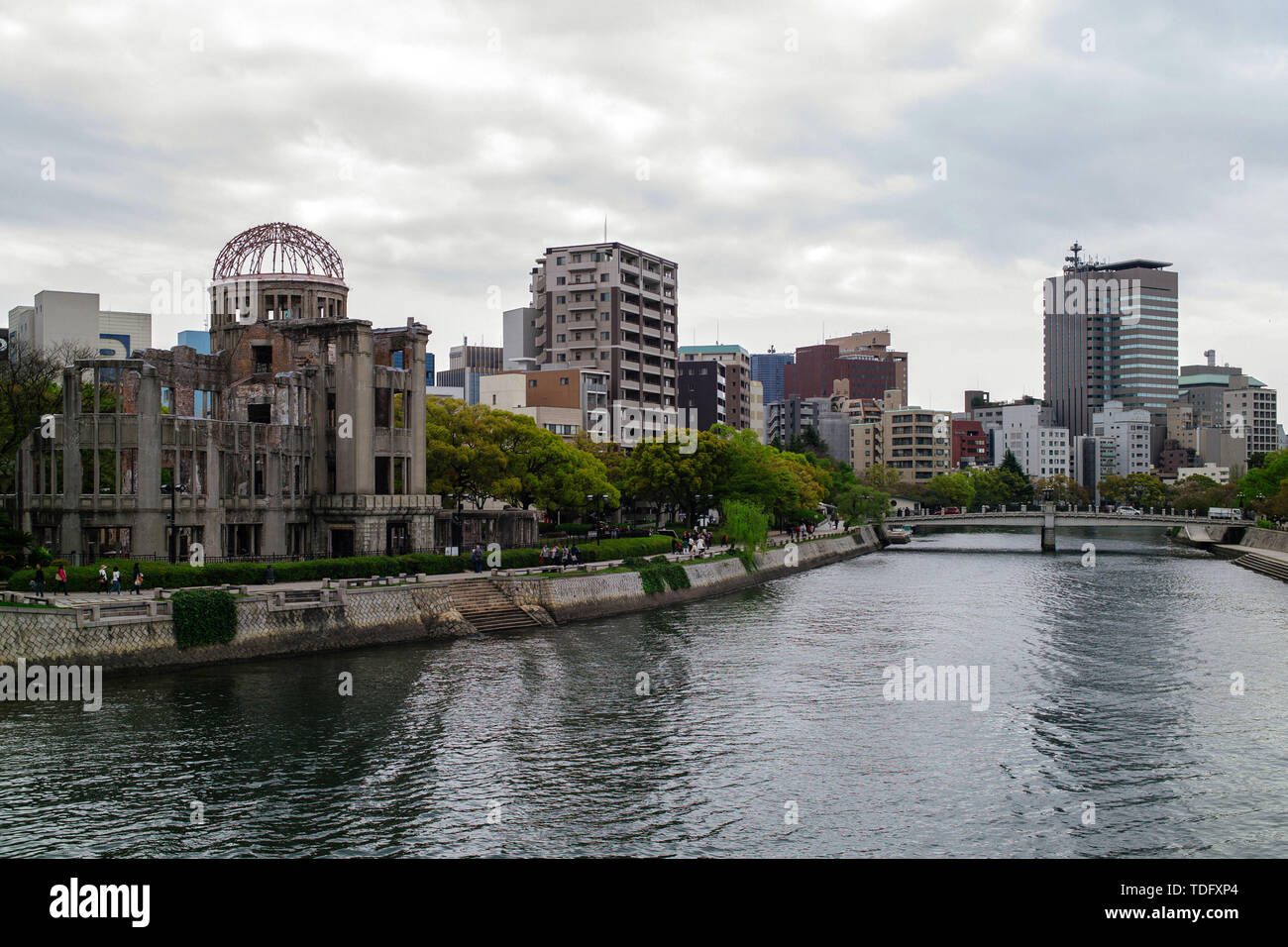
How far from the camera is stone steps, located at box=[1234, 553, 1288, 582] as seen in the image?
3759 inches

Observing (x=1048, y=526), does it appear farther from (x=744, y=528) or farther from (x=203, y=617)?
(x=203, y=617)

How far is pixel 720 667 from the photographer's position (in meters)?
49.5

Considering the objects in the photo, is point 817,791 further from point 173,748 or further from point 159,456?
point 159,456

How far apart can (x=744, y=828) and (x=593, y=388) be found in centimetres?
12631

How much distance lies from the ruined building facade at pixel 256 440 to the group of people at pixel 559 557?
8.04 m

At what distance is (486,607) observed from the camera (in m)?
61.1

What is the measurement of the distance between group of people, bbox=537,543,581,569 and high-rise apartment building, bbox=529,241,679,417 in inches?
3210

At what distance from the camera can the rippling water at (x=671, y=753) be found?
26172 mm

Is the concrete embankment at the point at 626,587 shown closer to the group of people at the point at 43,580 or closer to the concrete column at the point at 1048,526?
the group of people at the point at 43,580

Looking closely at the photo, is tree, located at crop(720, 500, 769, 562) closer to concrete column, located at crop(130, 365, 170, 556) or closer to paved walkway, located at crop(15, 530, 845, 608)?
paved walkway, located at crop(15, 530, 845, 608)
